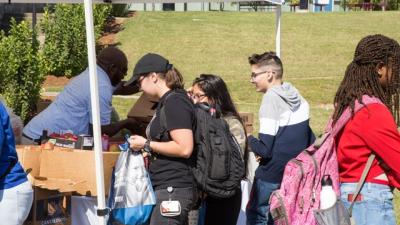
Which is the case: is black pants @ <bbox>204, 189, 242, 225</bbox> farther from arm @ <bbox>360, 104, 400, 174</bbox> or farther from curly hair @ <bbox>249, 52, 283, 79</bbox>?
arm @ <bbox>360, 104, 400, 174</bbox>

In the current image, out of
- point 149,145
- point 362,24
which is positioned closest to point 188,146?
point 149,145

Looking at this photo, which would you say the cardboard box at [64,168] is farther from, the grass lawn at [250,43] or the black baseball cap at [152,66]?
the grass lawn at [250,43]

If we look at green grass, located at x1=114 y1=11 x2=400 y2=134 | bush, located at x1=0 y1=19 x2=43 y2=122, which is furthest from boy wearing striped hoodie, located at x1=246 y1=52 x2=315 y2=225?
green grass, located at x1=114 y1=11 x2=400 y2=134

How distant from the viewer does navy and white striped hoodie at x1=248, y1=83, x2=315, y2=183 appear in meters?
5.26

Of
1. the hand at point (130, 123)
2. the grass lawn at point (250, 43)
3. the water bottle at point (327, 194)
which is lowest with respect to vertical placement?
the grass lawn at point (250, 43)

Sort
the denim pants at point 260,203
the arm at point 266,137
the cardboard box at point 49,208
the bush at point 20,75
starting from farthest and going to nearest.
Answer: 1. the bush at point 20,75
2. the denim pants at point 260,203
3. the arm at point 266,137
4. the cardboard box at point 49,208

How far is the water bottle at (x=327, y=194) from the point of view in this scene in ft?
12.6

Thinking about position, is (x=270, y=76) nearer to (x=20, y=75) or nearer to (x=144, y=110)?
(x=144, y=110)

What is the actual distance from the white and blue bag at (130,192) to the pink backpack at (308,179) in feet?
2.81

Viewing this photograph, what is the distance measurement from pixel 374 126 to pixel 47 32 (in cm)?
1695

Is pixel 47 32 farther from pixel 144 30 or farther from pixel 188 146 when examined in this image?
pixel 188 146

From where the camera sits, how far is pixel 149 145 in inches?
181

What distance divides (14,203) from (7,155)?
0.26 m

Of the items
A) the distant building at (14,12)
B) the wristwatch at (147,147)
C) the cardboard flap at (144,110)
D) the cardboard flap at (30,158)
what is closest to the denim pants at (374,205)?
the wristwatch at (147,147)
